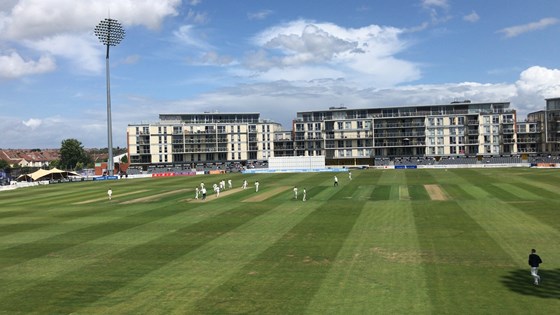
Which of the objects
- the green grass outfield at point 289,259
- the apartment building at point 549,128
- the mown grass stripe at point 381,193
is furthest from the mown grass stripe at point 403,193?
the apartment building at point 549,128

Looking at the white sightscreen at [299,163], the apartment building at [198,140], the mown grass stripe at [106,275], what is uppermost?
the apartment building at [198,140]

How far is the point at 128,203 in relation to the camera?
50031mm

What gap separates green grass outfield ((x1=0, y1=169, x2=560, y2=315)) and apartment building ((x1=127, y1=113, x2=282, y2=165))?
8574 cm

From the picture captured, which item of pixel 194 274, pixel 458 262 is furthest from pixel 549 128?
pixel 194 274

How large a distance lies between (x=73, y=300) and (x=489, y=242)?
69.0ft

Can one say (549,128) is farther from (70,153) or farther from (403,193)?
(70,153)

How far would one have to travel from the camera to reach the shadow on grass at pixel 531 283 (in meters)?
16.9

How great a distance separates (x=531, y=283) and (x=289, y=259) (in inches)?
416

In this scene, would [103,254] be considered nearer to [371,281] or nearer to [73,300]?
[73,300]

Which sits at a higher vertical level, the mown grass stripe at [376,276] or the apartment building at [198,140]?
the apartment building at [198,140]

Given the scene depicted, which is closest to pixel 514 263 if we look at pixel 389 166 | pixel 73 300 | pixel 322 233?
pixel 322 233

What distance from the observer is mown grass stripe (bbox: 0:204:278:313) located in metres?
17.5

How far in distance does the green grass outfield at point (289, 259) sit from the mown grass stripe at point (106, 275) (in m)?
0.08

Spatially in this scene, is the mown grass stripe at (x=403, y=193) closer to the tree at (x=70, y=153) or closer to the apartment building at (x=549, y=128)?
the apartment building at (x=549, y=128)
